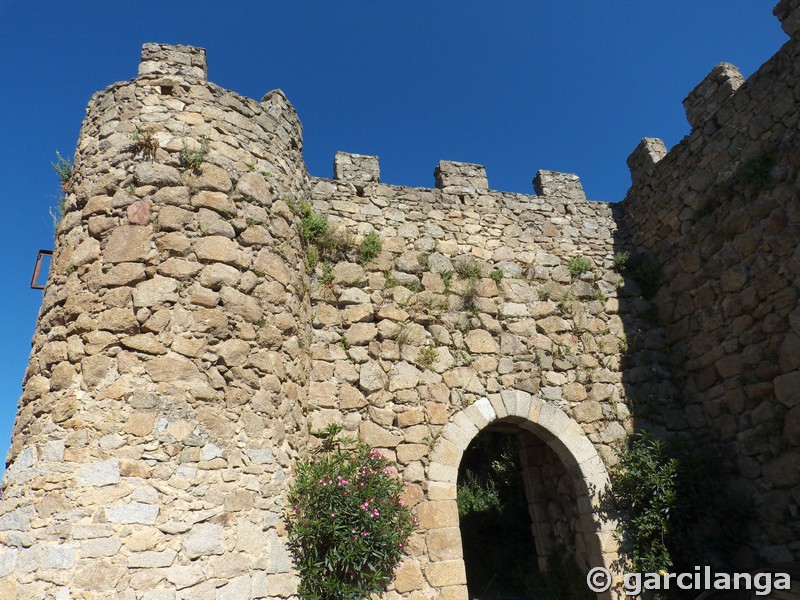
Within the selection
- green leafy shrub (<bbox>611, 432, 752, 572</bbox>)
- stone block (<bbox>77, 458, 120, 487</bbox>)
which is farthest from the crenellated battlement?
green leafy shrub (<bbox>611, 432, 752, 572</bbox>)

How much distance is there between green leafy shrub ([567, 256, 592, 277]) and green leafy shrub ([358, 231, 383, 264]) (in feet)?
8.35

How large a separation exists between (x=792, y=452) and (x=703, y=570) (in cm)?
144

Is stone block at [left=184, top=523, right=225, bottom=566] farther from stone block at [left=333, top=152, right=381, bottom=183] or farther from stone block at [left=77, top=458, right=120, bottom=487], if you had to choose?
stone block at [left=333, top=152, right=381, bottom=183]

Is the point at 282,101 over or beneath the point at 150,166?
over

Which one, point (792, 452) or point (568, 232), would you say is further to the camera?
point (568, 232)

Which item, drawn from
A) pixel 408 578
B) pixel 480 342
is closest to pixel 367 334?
pixel 480 342

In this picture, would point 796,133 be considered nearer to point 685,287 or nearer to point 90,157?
point 685,287

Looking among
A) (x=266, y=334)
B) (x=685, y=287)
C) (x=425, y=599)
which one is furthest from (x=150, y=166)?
(x=685, y=287)

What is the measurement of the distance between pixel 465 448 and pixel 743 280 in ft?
11.5

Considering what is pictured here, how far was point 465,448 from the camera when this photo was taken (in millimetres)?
5379

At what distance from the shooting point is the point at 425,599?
15.8ft

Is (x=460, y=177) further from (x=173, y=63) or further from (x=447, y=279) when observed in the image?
(x=173, y=63)

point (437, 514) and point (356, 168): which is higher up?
point (356, 168)

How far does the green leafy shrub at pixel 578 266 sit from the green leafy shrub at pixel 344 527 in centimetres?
362
